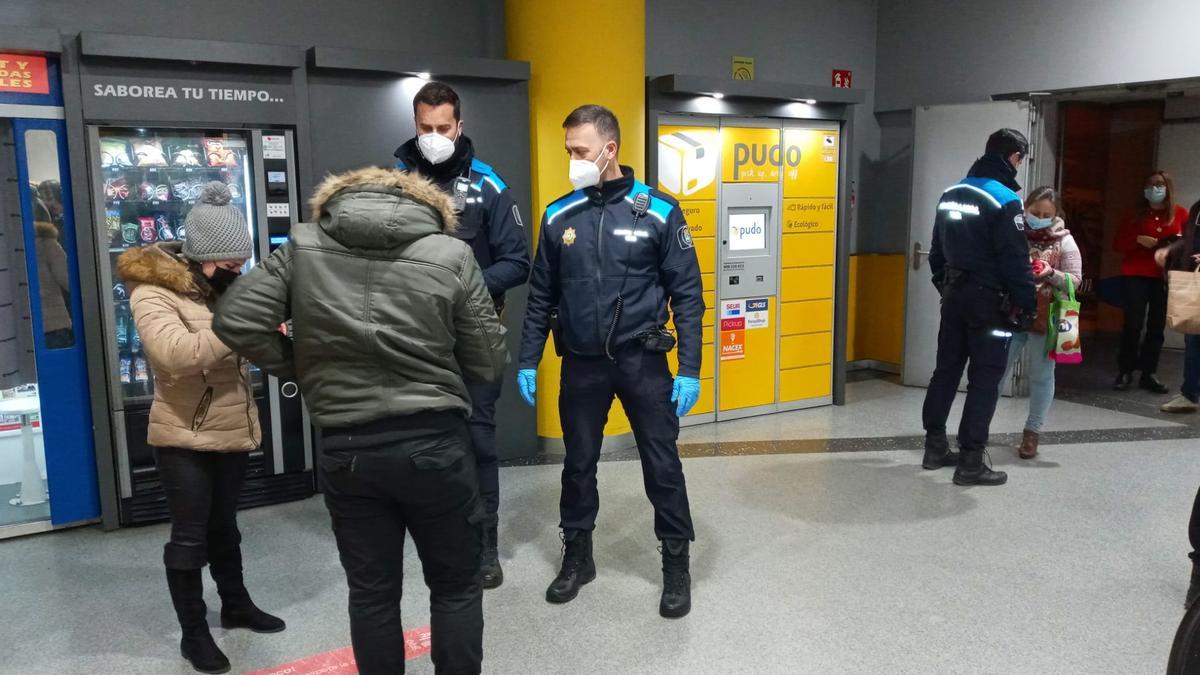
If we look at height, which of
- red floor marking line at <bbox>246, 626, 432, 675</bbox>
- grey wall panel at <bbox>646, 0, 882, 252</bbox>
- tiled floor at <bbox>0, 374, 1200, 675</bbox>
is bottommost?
red floor marking line at <bbox>246, 626, 432, 675</bbox>

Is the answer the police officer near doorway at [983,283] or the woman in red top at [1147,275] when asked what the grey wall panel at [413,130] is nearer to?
the police officer near doorway at [983,283]

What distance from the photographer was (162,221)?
421 cm

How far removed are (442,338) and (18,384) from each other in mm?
2899

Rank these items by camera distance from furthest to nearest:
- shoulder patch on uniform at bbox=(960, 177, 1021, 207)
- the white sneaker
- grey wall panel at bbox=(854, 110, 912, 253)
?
grey wall panel at bbox=(854, 110, 912, 253) → the white sneaker → shoulder patch on uniform at bbox=(960, 177, 1021, 207)

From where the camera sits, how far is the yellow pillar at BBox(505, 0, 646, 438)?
193 inches

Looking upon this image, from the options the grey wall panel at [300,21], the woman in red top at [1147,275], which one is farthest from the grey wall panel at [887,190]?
the grey wall panel at [300,21]

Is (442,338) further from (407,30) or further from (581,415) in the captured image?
A: (407,30)

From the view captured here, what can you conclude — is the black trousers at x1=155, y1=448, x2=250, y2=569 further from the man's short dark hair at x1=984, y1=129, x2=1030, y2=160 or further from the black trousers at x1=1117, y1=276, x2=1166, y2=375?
the black trousers at x1=1117, y1=276, x2=1166, y2=375

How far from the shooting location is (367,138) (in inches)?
178

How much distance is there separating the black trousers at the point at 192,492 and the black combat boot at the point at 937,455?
359cm

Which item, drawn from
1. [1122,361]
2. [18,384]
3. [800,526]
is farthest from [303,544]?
[1122,361]

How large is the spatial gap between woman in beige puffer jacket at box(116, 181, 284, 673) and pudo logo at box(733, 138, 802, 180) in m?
3.71

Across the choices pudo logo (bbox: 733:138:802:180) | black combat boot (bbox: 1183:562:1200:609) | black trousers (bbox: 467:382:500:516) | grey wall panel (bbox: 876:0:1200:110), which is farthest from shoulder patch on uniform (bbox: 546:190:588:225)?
grey wall panel (bbox: 876:0:1200:110)

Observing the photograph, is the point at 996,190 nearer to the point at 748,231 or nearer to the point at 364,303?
the point at 748,231
